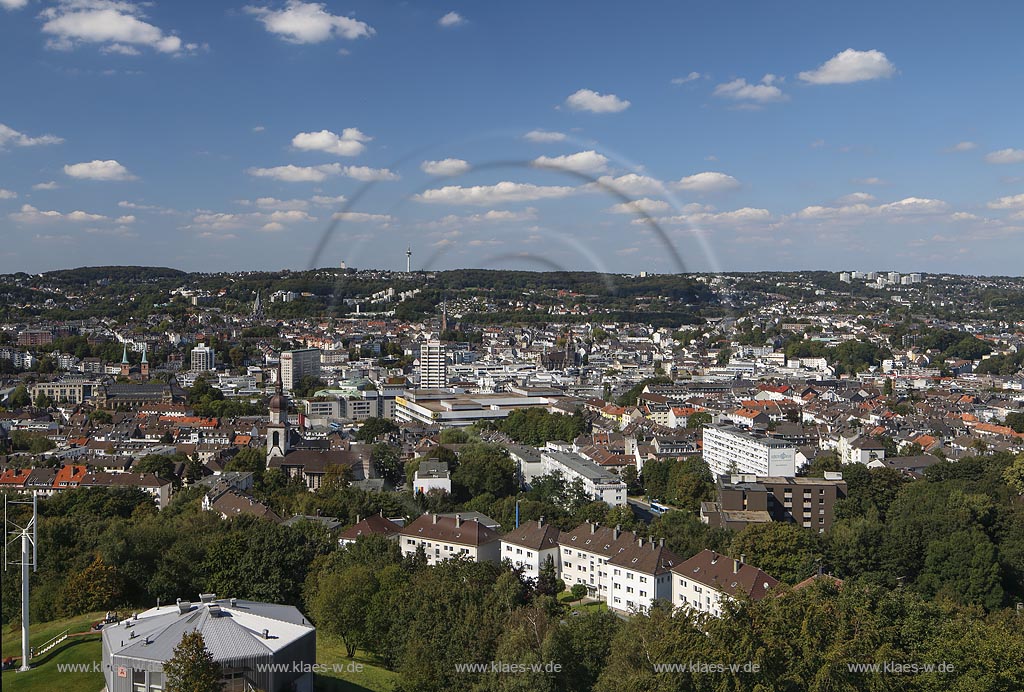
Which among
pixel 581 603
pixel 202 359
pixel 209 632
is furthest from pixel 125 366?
pixel 209 632

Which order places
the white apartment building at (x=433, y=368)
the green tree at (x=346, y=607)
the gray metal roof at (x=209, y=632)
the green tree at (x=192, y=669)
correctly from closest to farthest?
the green tree at (x=192, y=669), the gray metal roof at (x=209, y=632), the green tree at (x=346, y=607), the white apartment building at (x=433, y=368)

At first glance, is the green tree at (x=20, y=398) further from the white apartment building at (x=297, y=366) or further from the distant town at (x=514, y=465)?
the white apartment building at (x=297, y=366)

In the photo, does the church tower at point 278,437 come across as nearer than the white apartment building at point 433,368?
Yes

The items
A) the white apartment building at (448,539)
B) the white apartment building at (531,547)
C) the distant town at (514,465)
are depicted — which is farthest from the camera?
the white apartment building at (448,539)

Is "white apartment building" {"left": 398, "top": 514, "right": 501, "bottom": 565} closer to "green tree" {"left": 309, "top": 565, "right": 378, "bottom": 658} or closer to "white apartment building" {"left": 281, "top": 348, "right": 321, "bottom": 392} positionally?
"green tree" {"left": 309, "top": 565, "right": 378, "bottom": 658}

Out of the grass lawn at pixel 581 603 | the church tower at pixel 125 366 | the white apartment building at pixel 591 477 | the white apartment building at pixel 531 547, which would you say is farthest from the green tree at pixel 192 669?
the church tower at pixel 125 366

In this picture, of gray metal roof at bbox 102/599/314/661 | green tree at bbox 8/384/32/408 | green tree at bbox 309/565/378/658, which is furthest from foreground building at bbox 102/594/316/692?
green tree at bbox 8/384/32/408

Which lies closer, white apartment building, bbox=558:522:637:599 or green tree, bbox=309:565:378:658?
green tree, bbox=309:565:378:658
